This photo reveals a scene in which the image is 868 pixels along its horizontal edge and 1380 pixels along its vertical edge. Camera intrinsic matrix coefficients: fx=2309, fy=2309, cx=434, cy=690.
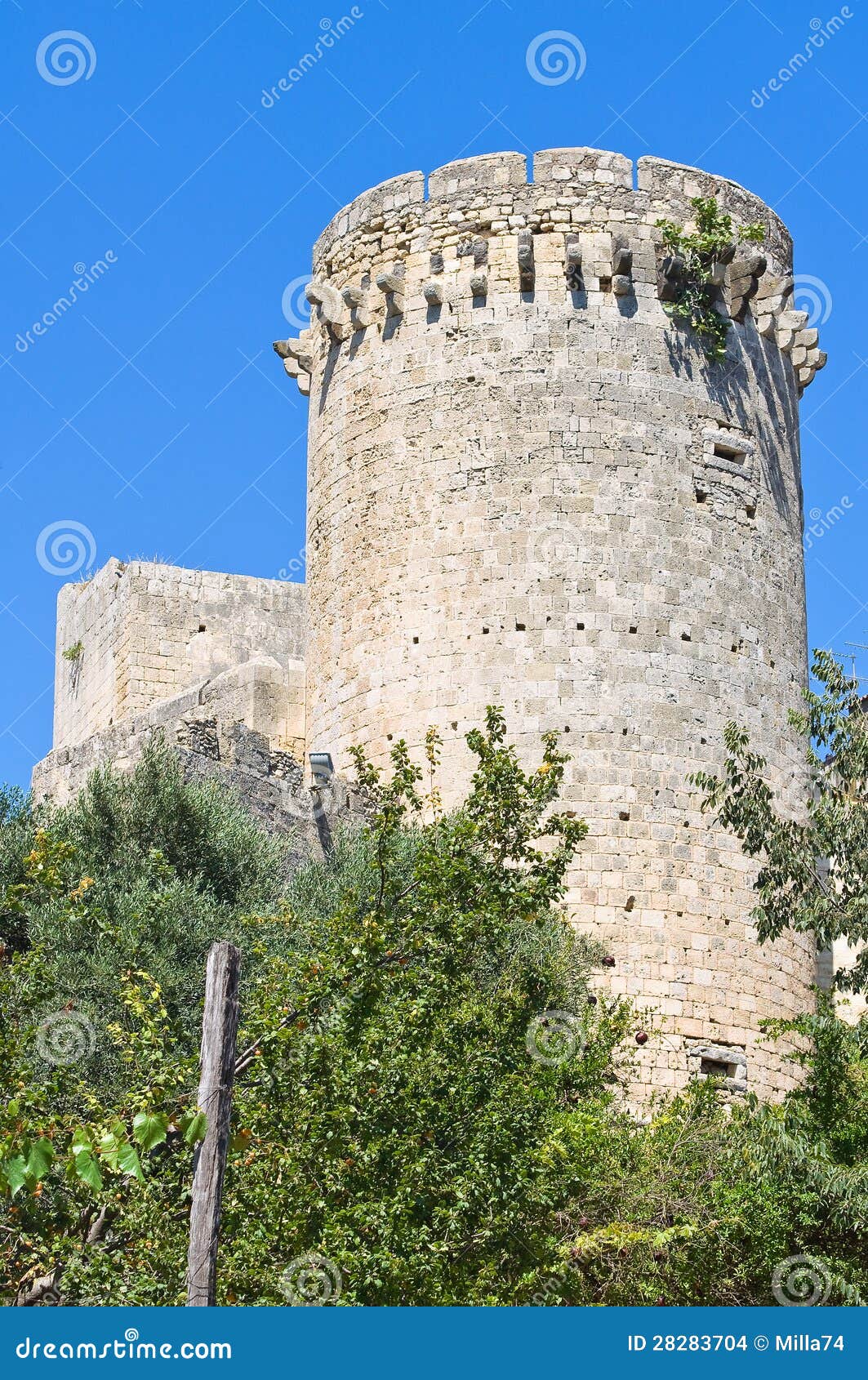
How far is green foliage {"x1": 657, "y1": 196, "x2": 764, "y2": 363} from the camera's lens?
19656mm

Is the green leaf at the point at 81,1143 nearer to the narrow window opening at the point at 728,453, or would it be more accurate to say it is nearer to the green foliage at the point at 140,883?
the green foliage at the point at 140,883

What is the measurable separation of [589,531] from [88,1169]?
1036 centimetres

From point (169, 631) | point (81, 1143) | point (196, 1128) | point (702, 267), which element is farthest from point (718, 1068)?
point (81, 1143)

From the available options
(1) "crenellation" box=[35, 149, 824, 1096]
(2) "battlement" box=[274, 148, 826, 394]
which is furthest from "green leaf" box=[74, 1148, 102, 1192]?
(2) "battlement" box=[274, 148, 826, 394]

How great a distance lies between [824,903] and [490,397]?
6892 mm

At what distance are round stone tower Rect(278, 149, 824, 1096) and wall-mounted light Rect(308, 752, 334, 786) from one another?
32 centimetres

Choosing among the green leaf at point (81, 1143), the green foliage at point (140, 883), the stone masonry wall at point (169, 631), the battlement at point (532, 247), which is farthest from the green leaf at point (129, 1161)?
the stone masonry wall at point (169, 631)

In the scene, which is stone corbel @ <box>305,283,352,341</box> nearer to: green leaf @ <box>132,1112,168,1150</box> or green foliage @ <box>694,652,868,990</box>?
green foliage @ <box>694,652,868,990</box>

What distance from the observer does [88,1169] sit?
366 inches

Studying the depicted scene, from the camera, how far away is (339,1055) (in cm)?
1173

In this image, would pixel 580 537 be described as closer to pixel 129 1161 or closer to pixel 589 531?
pixel 589 531

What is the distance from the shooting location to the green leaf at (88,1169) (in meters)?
9.24
